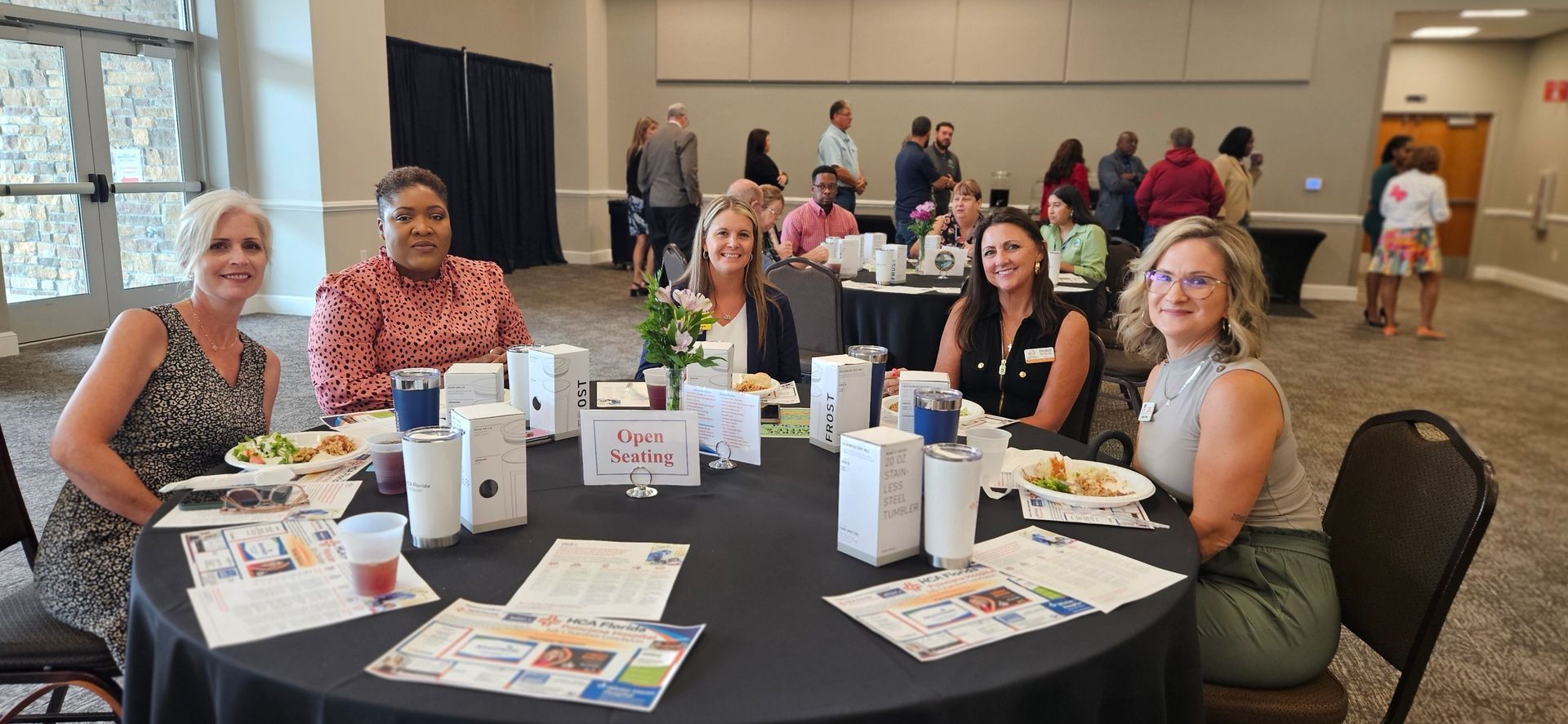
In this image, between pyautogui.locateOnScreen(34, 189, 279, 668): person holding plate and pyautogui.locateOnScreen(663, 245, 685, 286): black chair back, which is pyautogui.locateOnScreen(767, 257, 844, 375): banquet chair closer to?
pyautogui.locateOnScreen(663, 245, 685, 286): black chair back

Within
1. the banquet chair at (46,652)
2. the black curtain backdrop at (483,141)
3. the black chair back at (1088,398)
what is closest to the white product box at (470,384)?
the banquet chair at (46,652)

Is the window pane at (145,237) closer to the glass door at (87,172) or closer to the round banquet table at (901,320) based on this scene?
the glass door at (87,172)

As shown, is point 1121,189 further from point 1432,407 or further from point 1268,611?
point 1268,611

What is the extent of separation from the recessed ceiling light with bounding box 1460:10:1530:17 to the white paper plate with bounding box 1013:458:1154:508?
9706mm

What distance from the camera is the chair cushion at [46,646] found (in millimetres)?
1560

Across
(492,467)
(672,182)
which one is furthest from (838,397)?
(672,182)

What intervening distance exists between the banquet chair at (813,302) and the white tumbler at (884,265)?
0.62 meters

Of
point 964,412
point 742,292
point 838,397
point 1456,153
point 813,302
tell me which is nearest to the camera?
point 838,397

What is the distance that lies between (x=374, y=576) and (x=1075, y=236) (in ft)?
14.8

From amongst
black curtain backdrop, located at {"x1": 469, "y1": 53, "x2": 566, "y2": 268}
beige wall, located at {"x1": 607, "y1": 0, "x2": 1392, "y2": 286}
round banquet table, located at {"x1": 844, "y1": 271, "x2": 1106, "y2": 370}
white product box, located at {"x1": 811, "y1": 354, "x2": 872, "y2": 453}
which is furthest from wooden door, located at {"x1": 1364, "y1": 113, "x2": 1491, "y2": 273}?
white product box, located at {"x1": 811, "y1": 354, "x2": 872, "y2": 453}

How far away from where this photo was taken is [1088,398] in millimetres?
2693

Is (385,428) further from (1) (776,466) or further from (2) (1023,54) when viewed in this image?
(2) (1023,54)

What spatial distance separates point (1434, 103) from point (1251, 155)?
4.67 m

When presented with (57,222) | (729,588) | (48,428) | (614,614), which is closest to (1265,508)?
(729,588)
